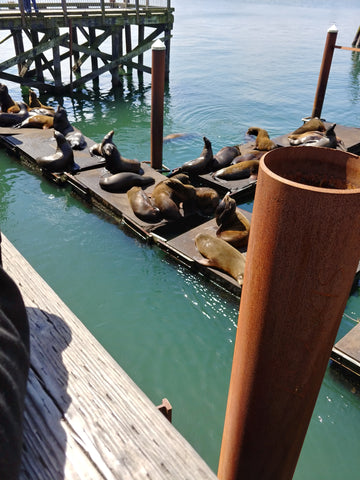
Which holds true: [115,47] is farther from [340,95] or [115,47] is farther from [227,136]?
[340,95]

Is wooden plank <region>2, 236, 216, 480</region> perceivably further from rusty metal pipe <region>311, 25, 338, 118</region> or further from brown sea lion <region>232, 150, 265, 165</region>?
rusty metal pipe <region>311, 25, 338, 118</region>

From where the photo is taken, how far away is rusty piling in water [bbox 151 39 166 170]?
7.71 meters

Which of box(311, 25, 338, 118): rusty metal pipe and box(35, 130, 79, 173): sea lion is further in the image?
box(311, 25, 338, 118): rusty metal pipe

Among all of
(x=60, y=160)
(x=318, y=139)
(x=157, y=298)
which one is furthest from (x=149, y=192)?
(x=318, y=139)

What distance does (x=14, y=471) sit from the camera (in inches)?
34.7

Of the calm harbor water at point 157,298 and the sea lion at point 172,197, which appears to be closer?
the calm harbor water at point 157,298

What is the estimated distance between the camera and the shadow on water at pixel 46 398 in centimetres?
102

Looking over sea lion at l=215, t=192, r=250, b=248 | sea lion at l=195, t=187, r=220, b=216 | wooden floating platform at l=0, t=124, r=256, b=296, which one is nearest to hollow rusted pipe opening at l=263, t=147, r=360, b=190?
wooden floating platform at l=0, t=124, r=256, b=296

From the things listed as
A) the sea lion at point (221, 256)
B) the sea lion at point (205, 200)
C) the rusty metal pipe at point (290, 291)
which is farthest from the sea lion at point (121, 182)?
the rusty metal pipe at point (290, 291)

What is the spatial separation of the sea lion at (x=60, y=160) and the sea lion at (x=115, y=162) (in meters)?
0.90

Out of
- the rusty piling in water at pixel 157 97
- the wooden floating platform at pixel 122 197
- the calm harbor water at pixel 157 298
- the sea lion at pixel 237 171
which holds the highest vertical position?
the rusty piling in water at pixel 157 97

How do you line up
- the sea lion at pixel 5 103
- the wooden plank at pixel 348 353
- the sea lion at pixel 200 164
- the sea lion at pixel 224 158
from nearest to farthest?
1. the wooden plank at pixel 348 353
2. the sea lion at pixel 200 164
3. the sea lion at pixel 224 158
4. the sea lion at pixel 5 103

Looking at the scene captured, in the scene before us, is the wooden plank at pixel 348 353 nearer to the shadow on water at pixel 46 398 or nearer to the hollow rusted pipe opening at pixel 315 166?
the hollow rusted pipe opening at pixel 315 166

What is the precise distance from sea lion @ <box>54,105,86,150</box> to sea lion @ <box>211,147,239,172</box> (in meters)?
3.26
